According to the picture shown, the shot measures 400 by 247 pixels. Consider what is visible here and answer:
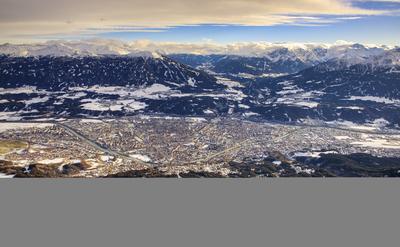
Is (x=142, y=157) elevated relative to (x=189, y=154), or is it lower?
elevated

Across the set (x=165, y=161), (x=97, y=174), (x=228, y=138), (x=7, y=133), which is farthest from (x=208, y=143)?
(x=7, y=133)

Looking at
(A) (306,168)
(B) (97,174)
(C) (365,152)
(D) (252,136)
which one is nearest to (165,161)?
(B) (97,174)

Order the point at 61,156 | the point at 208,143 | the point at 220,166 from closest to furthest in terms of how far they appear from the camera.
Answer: the point at 220,166 → the point at 61,156 → the point at 208,143

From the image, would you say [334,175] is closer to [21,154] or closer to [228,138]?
[228,138]

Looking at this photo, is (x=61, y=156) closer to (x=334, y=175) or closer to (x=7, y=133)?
(x=7, y=133)

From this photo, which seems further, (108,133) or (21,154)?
(108,133)

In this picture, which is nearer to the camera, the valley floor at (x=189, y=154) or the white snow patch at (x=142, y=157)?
the valley floor at (x=189, y=154)

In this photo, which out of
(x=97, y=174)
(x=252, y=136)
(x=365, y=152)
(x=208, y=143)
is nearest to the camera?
(x=97, y=174)

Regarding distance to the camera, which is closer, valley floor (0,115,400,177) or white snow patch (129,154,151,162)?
valley floor (0,115,400,177)

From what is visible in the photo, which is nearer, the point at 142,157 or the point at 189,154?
the point at 142,157
